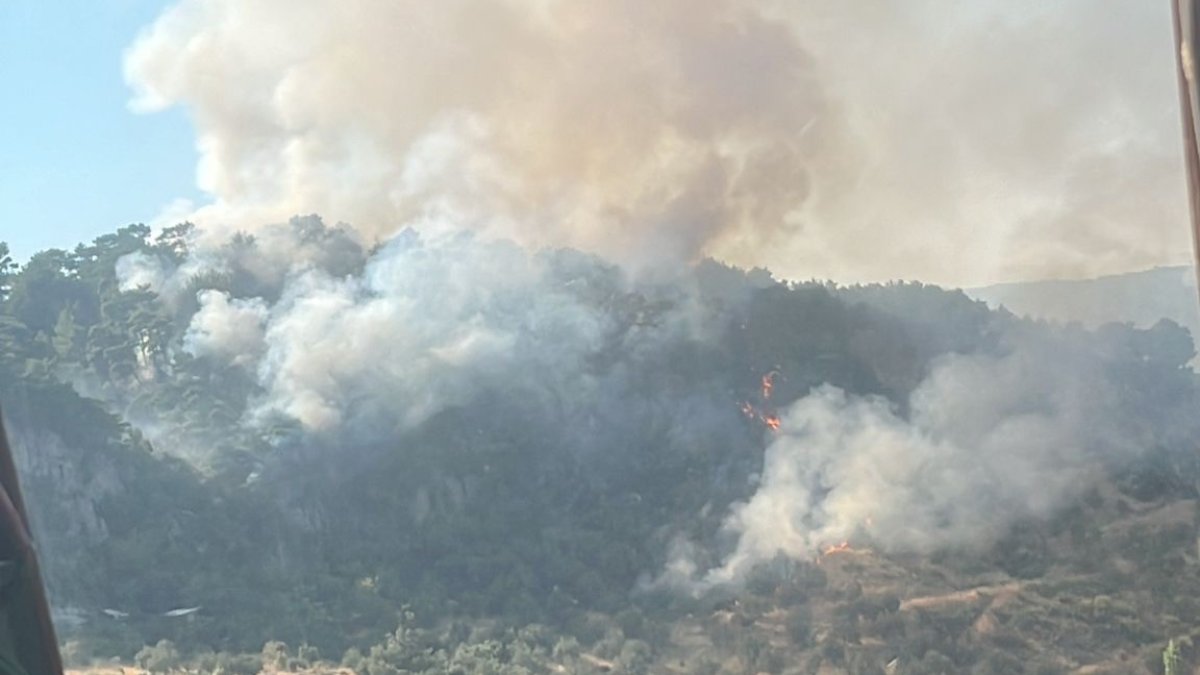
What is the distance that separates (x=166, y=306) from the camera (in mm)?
2590

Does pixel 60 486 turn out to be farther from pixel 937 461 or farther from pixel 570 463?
pixel 937 461

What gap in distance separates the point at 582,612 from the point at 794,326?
77 centimetres

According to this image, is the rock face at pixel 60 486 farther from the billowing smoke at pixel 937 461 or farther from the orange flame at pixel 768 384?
the orange flame at pixel 768 384

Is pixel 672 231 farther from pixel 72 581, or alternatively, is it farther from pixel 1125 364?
pixel 72 581

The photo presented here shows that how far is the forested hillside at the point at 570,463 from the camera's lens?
2.34 metres

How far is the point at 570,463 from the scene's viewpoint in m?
2.45

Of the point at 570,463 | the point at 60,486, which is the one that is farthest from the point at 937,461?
the point at 60,486

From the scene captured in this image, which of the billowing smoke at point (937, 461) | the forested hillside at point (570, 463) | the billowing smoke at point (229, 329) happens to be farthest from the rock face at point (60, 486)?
the billowing smoke at point (937, 461)

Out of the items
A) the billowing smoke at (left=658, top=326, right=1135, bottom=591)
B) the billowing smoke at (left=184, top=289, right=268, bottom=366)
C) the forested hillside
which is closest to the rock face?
the forested hillside

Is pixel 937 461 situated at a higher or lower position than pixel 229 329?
lower

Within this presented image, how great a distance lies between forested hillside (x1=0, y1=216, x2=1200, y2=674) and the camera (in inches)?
92.3

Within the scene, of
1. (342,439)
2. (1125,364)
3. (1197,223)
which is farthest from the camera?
(342,439)

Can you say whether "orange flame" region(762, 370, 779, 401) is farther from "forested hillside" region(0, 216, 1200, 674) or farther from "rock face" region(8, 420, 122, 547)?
"rock face" region(8, 420, 122, 547)

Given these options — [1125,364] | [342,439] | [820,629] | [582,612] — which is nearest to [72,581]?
[342,439]
